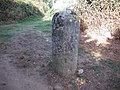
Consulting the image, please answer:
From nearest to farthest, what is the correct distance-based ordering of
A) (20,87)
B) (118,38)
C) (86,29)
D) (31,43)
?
(20,87) < (31,43) < (118,38) < (86,29)

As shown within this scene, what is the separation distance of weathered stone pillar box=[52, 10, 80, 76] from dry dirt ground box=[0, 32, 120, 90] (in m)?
0.28

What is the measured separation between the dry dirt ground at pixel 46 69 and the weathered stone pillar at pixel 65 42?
0.28 meters

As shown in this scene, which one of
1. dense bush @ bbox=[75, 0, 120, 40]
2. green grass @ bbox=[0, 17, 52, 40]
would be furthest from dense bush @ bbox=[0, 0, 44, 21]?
dense bush @ bbox=[75, 0, 120, 40]

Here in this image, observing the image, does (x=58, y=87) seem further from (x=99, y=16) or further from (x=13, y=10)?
(x=13, y=10)

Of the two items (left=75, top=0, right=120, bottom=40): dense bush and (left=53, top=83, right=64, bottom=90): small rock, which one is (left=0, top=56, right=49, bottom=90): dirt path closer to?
(left=53, top=83, right=64, bottom=90): small rock

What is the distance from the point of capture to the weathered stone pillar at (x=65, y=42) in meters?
5.56

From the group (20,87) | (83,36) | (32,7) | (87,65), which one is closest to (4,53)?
(20,87)

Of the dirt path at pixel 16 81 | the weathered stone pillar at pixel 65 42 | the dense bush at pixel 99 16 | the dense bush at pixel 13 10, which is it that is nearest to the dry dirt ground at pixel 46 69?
the dirt path at pixel 16 81

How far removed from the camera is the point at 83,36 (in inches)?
364

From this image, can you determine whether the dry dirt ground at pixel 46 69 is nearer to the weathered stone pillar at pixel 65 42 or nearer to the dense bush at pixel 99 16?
the weathered stone pillar at pixel 65 42

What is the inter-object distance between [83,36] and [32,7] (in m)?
12.6

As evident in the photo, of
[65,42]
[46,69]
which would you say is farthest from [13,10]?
[65,42]

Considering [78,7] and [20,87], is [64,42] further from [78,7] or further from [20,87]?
[78,7]

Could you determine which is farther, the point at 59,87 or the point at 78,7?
the point at 78,7
